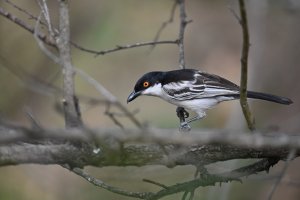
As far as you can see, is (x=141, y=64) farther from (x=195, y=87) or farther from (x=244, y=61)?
(x=244, y=61)

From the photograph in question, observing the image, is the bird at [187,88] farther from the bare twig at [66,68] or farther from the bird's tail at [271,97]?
the bare twig at [66,68]

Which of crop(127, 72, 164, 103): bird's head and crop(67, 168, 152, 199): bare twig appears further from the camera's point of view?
crop(127, 72, 164, 103): bird's head

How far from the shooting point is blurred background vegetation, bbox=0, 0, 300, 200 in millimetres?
7406

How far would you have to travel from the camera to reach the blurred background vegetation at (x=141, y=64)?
7.41m

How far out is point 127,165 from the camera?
9.77 ft

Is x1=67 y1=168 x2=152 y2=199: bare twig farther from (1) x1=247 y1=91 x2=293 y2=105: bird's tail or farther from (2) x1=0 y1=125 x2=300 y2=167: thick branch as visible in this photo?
(1) x1=247 y1=91 x2=293 y2=105: bird's tail

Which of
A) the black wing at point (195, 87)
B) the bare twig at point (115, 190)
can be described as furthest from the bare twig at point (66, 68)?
the black wing at point (195, 87)

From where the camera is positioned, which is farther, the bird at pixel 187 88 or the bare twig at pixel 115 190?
the bird at pixel 187 88

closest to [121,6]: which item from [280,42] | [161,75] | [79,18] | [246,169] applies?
[79,18]

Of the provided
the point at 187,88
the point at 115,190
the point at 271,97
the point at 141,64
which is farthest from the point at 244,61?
the point at 141,64

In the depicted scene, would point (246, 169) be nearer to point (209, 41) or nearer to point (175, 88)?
point (175, 88)

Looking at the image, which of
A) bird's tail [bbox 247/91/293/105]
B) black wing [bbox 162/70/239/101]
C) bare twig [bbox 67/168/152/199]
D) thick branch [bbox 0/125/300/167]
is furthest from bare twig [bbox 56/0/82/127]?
black wing [bbox 162/70/239/101]

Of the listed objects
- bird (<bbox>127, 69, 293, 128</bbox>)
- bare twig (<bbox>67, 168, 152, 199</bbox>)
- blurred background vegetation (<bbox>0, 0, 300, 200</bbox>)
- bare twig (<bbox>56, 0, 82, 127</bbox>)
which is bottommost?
bare twig (<bbox>67, 168, 152, 199</bbox>)

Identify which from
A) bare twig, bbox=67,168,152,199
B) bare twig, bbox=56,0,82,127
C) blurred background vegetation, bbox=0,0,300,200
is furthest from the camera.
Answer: blurred background vegetation, bbox=0,0,300,200
